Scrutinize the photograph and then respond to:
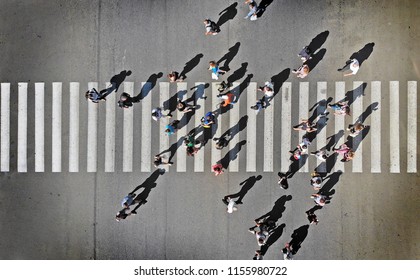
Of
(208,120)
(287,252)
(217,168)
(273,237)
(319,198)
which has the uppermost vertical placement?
Result: (208,120)

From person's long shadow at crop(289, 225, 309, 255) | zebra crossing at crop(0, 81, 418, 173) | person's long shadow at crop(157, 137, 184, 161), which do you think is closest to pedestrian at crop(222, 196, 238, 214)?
zebra crossing at crop(0, 81, 418, 173)

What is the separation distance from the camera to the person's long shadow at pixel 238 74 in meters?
12.4

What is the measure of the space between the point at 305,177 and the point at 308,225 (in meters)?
1.50

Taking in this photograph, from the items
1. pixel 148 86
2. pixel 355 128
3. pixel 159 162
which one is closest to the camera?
pixel 355 128

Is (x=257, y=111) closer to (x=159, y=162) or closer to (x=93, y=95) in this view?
(x=159, y=162)

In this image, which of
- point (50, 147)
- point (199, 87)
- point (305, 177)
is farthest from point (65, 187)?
point (305, 177)

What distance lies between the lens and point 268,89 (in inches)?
478

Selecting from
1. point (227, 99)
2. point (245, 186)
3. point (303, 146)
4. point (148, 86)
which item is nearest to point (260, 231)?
point (245, 186)

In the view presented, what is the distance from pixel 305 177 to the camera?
1234 cm

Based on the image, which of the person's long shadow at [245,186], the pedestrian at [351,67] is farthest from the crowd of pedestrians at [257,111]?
the person's long shadow at [245,186]

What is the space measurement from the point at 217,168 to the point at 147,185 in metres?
2.26

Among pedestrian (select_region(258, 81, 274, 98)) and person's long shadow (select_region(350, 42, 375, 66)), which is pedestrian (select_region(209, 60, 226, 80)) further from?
person's long shadow (select_region(350, 42, 375, 66))

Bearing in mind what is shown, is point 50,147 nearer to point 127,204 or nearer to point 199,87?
point 127,204

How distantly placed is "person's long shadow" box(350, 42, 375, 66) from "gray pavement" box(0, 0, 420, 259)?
0.50ft
